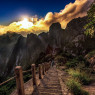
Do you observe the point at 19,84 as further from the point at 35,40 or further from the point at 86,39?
the point at 35,40

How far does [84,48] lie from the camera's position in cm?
1911

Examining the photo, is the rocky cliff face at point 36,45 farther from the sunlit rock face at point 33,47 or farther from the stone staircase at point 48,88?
the stone staircase at point 48,88

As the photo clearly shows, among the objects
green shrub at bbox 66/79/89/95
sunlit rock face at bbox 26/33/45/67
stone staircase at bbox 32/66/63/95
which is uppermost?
sunlit rock face at bbox 26/33/45/67

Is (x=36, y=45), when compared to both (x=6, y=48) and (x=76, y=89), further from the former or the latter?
(x=76, y=89)

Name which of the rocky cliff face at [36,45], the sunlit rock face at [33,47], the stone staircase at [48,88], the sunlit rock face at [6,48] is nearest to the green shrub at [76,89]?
the stone staircase at [48,88]

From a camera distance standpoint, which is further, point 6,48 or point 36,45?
point 6,48

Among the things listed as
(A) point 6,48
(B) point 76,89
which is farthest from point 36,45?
(B) point 76,89

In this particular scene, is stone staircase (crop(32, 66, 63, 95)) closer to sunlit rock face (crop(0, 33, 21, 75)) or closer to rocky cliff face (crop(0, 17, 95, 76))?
rocky cliff face (crop(0, 17, 95, 76))

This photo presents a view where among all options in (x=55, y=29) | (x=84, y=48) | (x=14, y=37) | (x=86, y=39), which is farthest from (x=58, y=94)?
(x=14, y=37)

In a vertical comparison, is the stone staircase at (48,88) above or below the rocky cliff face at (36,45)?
below

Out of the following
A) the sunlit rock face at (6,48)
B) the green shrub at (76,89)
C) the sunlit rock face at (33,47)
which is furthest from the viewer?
the sunlit rock face at (6,48)

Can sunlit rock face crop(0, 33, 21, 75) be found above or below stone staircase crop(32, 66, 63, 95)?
above

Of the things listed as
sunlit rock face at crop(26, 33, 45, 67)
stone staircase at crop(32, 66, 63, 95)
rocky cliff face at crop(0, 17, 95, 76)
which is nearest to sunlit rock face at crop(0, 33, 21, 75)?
rocky cliff face at crop(0, 17, 95, 76)

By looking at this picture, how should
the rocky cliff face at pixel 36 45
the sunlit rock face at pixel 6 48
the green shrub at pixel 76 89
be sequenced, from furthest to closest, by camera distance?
the sunlit rock face at pixel 6 48 < the rocky cliff face at pixel 36 45 < the green shrub at pixel 76 89
